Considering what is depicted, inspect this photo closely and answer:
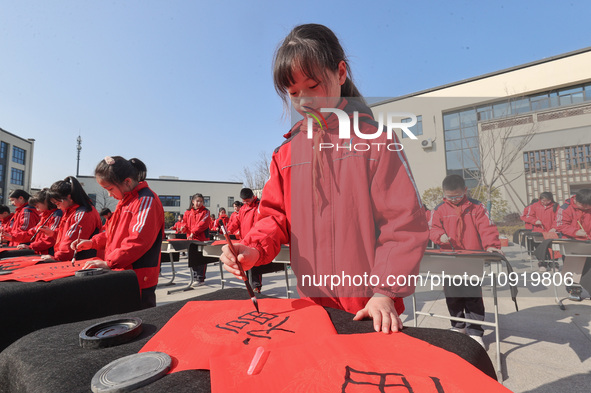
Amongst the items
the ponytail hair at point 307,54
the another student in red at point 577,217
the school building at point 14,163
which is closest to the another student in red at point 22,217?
the ponytail hair at point 307,54

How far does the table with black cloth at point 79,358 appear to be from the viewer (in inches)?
21.2

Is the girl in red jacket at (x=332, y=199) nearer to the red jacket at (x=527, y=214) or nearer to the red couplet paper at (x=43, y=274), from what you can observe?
the red couplet paper at (x=43, y=274)

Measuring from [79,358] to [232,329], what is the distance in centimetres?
36

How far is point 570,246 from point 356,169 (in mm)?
3961

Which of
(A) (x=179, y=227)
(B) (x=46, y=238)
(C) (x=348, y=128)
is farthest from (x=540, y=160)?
(A) (x=179, y=227)

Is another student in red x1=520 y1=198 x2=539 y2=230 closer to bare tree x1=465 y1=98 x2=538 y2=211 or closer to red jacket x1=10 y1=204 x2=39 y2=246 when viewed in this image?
bare tree x1=465 y1=98 x2=538 y2=211

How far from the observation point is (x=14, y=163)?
34656 millimetres

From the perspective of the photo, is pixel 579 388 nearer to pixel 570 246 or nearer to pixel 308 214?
pixel 570 246

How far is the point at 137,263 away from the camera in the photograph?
2160 mm

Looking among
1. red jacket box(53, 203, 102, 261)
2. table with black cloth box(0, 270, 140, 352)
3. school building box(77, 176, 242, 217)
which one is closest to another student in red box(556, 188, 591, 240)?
table with black cloth box(0, 270, 140, 352)

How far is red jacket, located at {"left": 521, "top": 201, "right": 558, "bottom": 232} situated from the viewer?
6.86m

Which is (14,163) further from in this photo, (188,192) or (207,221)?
(207,221)

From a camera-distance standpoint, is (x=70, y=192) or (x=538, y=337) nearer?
(x=538, y=337)

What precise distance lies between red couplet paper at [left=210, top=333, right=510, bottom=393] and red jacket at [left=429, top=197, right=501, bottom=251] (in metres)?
3.60
